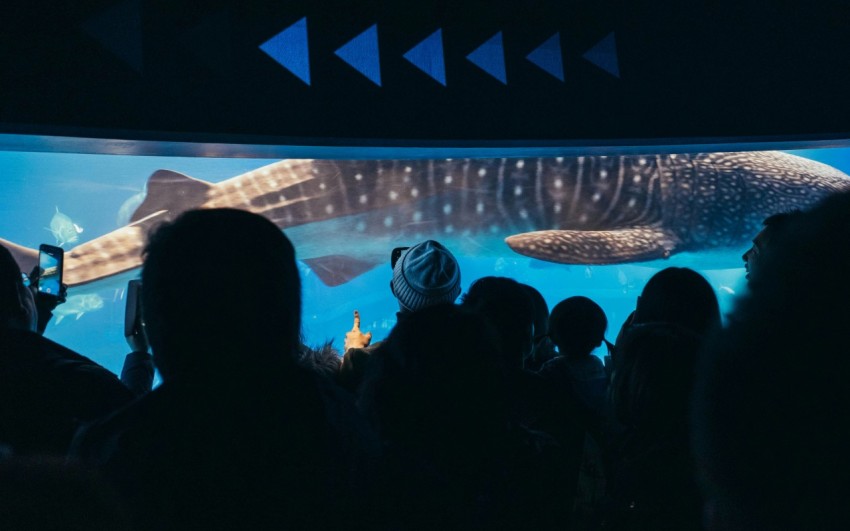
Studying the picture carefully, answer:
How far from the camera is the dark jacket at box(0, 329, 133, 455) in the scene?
147cm

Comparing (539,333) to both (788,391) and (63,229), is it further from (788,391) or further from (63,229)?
(63,229)

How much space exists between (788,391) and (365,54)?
4.75 meters

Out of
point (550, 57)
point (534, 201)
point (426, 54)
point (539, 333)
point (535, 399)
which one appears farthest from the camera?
point (534, 201)

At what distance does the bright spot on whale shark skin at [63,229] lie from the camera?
19.5 ft

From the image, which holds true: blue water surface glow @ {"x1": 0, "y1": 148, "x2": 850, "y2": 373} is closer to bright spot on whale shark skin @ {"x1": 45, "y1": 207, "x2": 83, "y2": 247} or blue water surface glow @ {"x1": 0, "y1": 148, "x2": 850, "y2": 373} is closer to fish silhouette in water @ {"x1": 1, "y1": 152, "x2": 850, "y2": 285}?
bright spot on whale shark skin @ {"x1": 45, "y1": 207, "x2": 83, "y2": 247}

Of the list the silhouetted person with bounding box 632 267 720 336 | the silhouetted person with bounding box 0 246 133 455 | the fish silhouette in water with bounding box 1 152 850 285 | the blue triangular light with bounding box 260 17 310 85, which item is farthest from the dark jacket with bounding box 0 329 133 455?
the fish silhouette in water with bounding box 1 152 850 285

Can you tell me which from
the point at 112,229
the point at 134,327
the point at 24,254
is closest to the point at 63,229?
the point at 112,229

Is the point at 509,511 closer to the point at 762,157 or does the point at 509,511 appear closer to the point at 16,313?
the point at 16,313

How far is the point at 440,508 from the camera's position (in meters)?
1.46

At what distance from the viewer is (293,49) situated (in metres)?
4.62

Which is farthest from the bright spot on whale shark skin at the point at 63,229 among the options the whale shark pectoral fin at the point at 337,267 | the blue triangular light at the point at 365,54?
the blue triangular light at the point at 365,54

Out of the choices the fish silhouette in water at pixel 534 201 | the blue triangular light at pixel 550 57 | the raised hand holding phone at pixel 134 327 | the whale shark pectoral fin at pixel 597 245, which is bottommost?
the whale shark pectoral fin at pixel 597 245

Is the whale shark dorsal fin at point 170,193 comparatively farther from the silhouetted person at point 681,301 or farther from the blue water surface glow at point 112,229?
the silhouetted person at point 681,301

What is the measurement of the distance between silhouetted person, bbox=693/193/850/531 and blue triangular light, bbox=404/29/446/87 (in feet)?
15.5
